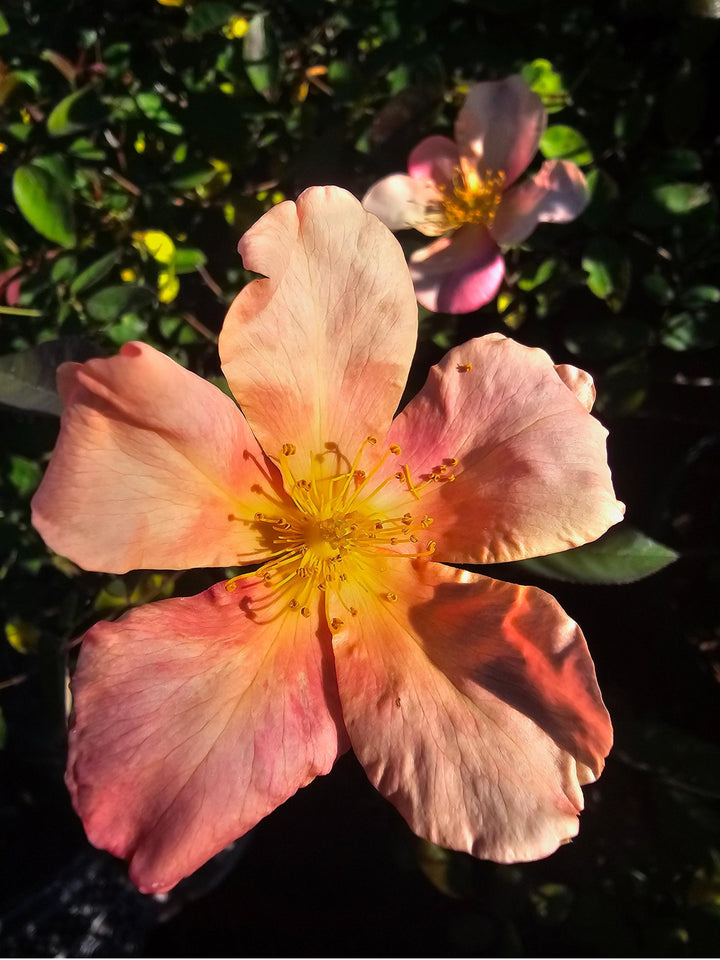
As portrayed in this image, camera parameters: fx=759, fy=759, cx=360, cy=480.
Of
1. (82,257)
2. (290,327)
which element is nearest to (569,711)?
(290,327)

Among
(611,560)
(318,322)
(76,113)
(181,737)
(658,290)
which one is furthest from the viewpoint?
(658,290)

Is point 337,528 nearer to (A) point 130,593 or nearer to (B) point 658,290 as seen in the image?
(A) point 130,593

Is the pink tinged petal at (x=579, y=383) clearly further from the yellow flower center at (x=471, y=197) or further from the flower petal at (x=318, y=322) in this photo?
the yellow flower center at (x=471, y=197)

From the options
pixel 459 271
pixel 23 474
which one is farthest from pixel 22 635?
pixel 459 271

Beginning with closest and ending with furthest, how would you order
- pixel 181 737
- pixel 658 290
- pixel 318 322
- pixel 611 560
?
1. pixel 181 737
2. pixel 318 322
3. pixel 611 560
4. pixel 658 290

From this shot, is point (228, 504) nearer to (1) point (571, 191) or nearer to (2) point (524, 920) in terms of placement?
(1) point (571, 191)

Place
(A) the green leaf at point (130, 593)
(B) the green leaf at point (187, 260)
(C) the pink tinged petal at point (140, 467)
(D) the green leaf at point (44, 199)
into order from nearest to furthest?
1. (C) the pink tinged petal at point (140, 467)
2. (A) the green leaf at point (130, 593)
3. (D) the green leaf at point (44, 199)
4. (B) the green leaf at point (187, 260)

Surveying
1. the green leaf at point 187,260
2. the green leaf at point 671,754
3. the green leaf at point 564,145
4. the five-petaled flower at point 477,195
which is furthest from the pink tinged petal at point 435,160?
the green leaf at point 671,754

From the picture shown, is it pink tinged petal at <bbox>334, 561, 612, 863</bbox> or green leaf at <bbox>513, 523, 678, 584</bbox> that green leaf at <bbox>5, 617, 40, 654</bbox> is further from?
green leaf at <bbox>513, 523, 678, 584</bbox>
